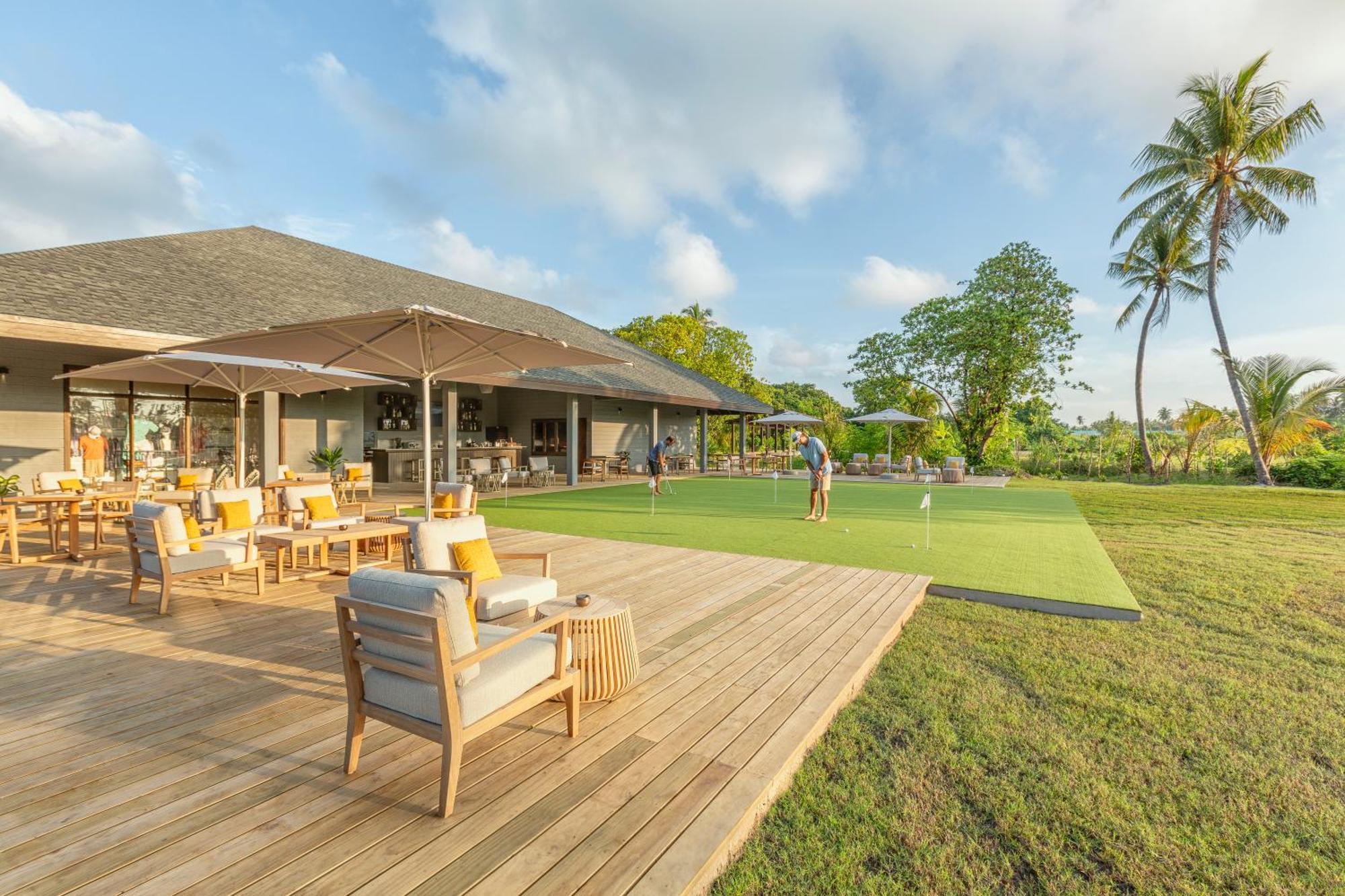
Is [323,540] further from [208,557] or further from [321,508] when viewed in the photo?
[321,508]

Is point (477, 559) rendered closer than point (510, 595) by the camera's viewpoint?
No

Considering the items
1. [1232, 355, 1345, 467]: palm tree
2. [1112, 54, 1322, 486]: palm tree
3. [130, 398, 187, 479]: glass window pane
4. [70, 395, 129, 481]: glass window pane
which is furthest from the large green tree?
[70, 395, 129, 481]: glass window pane

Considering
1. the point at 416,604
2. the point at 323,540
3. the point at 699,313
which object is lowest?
the point at 323,540

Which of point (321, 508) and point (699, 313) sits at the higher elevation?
point (699, 313)

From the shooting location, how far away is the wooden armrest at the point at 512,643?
85.3 inches

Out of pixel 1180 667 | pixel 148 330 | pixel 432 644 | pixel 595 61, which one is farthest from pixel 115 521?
pixel 1180 667

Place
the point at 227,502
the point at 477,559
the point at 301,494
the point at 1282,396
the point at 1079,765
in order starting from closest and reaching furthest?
the point at 1079,765, the point at 477,559, the point at 227,502, the point at 301,494, the point at 1282,396

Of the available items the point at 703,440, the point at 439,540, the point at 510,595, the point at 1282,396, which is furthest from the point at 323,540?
the point at 1282,396

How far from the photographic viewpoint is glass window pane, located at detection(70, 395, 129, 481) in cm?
1012

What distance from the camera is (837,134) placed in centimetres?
1509

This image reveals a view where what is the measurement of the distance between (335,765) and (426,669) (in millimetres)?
811

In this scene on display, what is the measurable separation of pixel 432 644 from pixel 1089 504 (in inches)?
623

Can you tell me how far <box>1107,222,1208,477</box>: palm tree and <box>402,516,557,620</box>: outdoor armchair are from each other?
24.9 meters

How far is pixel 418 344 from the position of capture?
4.82 m
